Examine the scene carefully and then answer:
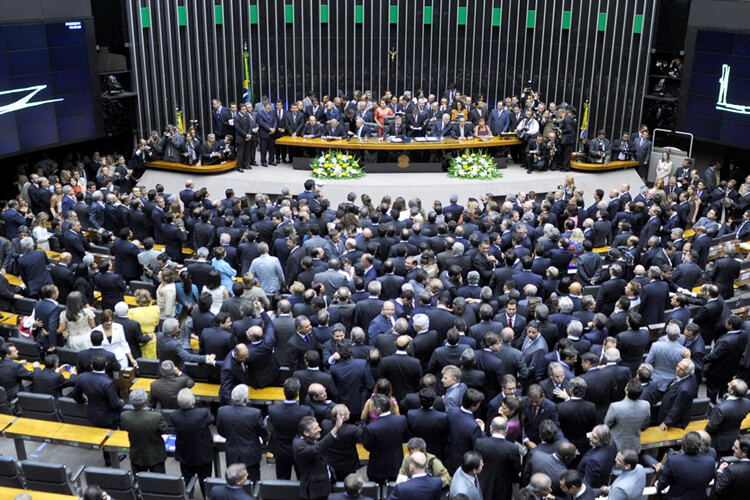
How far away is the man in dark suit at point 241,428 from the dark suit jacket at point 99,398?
1298 millimetres

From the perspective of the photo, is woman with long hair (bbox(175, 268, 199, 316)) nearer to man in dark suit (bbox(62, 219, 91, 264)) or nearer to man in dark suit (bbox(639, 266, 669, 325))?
man in dark suit (bbox(62, 219, 91, 264))

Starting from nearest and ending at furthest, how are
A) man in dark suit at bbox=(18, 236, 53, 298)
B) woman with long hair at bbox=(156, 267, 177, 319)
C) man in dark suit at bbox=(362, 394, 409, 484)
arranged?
man in dark suit at bbox=(362, 394, 409, 484)
woman with long hair at bbox=(156, 267, 177, 319)
man in dark suit at bbox=(18, 236, 53, 298)

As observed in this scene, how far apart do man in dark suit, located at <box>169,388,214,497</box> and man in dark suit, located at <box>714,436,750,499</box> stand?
4532mm

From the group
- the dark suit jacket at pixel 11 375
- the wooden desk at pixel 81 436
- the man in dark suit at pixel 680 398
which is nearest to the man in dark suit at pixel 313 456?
the wooden desk at pixel 81 436

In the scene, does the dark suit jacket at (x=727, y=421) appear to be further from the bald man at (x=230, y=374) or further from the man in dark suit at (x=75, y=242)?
the man in dark suit at (x=75, y=242)

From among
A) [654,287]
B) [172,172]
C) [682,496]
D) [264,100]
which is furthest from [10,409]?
[264,100]

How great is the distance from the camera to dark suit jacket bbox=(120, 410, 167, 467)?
7.00 meters

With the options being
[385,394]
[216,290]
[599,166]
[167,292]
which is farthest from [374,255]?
[599,166]

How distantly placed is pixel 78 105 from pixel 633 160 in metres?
13.0

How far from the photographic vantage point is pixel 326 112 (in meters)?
18.1

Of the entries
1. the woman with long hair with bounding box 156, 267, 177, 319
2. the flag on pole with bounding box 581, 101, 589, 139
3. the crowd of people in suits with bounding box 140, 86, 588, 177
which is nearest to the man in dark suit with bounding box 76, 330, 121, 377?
the woman with long hair with bounding box 156, 267, 177, 319

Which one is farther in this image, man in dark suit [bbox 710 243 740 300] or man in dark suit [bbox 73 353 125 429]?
man in dark suit [bbox 710 243 740 300]

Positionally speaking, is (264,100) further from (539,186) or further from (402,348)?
(402,348)

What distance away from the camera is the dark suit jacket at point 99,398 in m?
7.54
